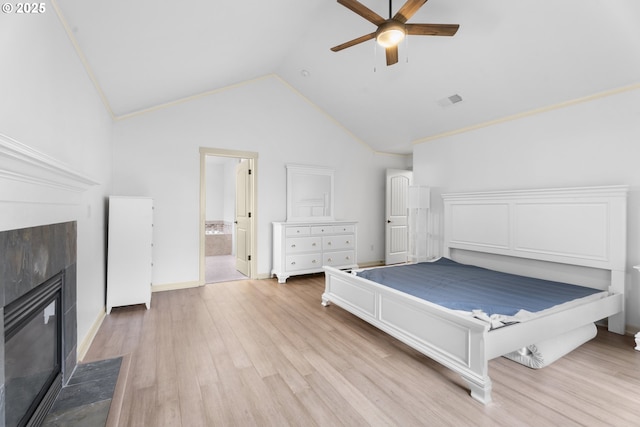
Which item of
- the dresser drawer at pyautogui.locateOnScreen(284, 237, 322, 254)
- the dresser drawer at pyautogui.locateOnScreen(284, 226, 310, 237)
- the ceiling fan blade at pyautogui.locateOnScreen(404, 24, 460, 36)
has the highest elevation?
the ceiling fan blade at pyautogui.locateOnScreen(404, 24, 460, 36)

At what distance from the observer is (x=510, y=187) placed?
391 cm

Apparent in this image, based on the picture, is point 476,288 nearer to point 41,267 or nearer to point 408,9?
point 408,9

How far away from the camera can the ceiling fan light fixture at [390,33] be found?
93.4 inches

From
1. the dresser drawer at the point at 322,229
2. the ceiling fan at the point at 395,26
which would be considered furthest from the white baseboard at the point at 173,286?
the ceiling fan at the point at 395,26

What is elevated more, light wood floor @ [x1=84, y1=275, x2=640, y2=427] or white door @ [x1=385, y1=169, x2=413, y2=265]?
white door @ [x1=385, y1=169, x2=413, y2=265]

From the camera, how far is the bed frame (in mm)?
1998

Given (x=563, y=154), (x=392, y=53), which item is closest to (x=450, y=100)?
(x=563, y=154)

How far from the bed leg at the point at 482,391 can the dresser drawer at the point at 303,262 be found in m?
3.23

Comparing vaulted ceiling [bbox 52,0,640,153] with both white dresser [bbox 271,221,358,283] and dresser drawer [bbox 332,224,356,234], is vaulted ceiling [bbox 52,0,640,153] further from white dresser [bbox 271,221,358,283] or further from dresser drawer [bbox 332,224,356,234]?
white dresser [bbox 271,221,358,283]

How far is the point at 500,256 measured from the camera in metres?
3.98

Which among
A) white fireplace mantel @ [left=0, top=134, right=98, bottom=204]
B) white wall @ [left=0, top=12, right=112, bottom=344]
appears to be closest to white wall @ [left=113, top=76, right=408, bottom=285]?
white wall @ [left=0, top=12, right=112, bottom=344]

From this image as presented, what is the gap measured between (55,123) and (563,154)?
4.59 meters

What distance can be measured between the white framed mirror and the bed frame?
1917mm

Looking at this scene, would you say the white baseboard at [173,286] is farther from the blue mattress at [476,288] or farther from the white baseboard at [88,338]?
the blue mattress at [476,288]
